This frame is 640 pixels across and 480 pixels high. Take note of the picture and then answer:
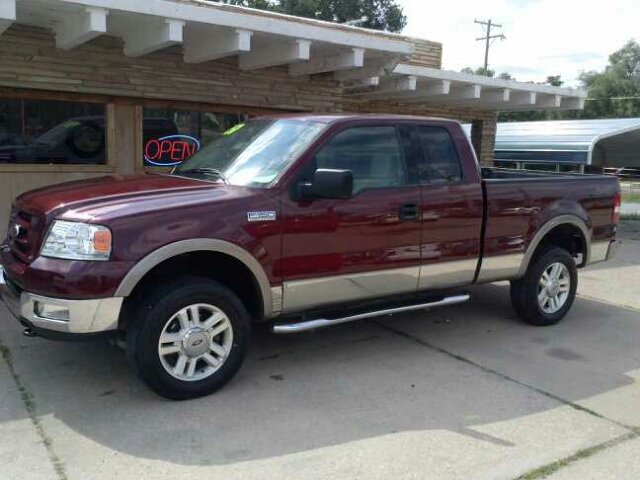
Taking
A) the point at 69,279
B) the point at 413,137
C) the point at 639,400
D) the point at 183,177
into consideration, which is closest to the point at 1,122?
the point at 183,177

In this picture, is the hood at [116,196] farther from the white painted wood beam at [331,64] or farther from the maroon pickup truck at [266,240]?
the white painted wood beam at [331,64]

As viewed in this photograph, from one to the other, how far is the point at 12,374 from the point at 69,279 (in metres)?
1.35

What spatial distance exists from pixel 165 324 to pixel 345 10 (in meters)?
55.7

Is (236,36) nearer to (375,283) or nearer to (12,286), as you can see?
(375,283)

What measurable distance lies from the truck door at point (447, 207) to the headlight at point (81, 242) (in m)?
2.51

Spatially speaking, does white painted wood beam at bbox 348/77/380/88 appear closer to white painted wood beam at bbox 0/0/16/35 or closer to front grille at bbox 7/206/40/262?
white painted wood beam at bbox 0/0/16/35

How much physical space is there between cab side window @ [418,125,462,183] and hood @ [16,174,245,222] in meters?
1.72

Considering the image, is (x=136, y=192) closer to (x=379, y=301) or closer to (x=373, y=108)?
(x=379, y=301)

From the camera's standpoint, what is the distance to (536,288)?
19.7 feet

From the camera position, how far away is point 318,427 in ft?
12.7

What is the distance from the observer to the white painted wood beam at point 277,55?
303 inches

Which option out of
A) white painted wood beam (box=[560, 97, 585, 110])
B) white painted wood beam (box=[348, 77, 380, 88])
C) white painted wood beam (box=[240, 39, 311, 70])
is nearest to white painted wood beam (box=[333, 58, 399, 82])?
white painted wood beam (box=[348, 77, 380, 88])

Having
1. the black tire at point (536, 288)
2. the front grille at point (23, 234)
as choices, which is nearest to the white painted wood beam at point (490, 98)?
the black tire at point (536, 288)

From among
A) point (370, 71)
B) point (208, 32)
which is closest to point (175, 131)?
point (208, 32)
